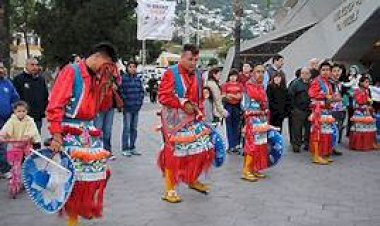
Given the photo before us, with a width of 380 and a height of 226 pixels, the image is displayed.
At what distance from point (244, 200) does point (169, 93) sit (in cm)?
164

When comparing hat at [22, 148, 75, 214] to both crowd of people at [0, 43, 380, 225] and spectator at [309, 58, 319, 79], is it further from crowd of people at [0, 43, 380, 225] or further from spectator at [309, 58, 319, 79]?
spectator at [309, 58, 319, 79]

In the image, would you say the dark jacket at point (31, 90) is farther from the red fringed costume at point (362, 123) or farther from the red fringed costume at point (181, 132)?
the red fringed costume at point (362, 123)

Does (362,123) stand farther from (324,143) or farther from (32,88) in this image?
(32,88)

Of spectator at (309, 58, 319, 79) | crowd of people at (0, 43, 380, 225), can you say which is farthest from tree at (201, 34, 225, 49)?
spectator at (309, 58, 319, 79)

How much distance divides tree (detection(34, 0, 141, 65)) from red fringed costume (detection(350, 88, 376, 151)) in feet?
67.8

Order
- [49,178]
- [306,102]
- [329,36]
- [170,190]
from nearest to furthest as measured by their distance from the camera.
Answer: [49,178] < [170,190] < [306,102] < [329,36]

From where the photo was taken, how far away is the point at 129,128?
37.4 ft

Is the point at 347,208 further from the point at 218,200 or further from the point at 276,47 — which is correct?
the point at 276,47

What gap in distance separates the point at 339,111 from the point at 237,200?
483 centimetres

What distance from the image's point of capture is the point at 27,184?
5.80 metres

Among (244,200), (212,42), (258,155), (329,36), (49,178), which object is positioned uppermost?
(212,42)

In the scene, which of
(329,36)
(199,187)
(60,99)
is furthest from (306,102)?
(329,36)

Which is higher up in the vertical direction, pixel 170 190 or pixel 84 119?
pixel 84 119

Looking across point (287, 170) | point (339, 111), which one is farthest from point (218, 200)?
point (339, 111)
